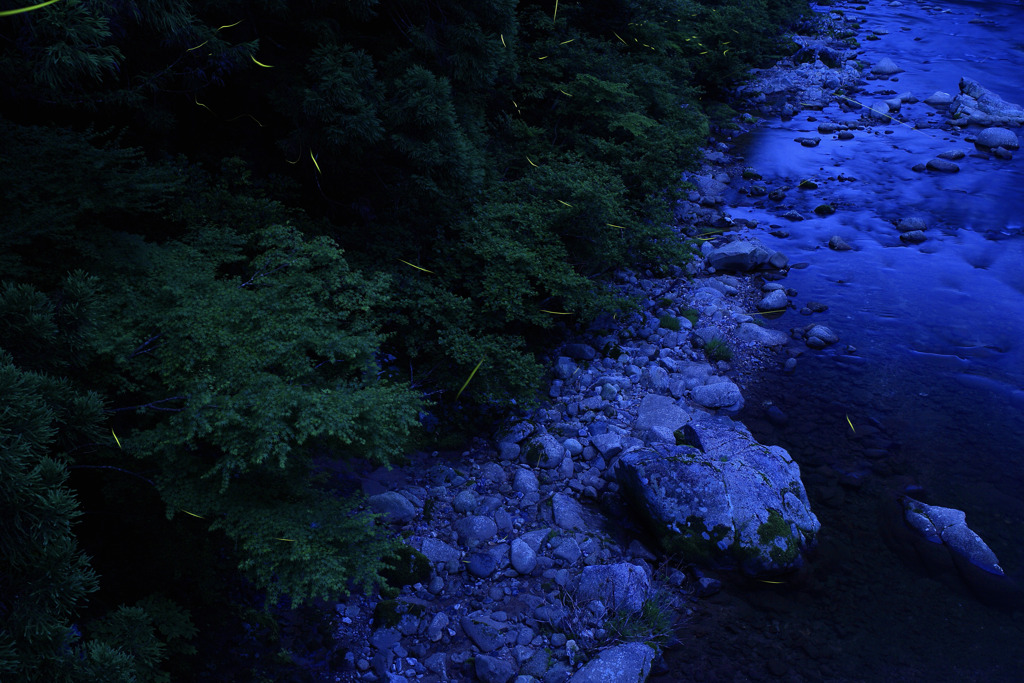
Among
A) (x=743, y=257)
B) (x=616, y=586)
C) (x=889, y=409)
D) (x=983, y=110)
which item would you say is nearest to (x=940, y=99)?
(x=983, y=110)

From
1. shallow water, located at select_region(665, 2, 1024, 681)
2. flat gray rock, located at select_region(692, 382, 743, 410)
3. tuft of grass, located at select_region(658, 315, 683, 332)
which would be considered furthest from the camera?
tuft of grass, located at select_region(658, 315, 683, 332)

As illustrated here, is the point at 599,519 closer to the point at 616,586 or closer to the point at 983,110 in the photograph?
the point at 616,586

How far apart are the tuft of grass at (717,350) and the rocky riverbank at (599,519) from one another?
2cm

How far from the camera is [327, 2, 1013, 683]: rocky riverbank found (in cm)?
408

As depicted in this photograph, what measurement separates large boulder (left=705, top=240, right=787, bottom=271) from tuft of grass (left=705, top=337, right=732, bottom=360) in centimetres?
209

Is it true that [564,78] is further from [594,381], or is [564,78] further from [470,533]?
[470,533]

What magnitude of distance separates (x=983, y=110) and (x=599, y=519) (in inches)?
584

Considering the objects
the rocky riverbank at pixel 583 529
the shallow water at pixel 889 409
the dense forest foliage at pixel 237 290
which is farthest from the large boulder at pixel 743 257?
the rocky riverbank at pixel 583 529

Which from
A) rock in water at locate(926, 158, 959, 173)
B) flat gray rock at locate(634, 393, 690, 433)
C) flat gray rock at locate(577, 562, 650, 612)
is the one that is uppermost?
flat gray rock at locate(577, 562, 650, 612)

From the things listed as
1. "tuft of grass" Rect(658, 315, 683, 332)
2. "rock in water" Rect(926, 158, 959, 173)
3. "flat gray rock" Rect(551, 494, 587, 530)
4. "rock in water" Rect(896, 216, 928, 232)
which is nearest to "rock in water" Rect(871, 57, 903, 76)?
"rock in water" Rect(926, 158, 959, 173)

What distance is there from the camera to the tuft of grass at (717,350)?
23.2 feet

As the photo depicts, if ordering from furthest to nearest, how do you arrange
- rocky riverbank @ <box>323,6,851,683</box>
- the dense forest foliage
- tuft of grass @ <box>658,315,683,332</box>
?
tuft of grass @ <box>658,315,683,332</box>
rocky riverbank @ <box>323,6,851,683</box>
the dense forest foliage

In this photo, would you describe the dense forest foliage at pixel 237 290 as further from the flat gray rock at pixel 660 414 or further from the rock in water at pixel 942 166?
the rock in water at pixel 942 166

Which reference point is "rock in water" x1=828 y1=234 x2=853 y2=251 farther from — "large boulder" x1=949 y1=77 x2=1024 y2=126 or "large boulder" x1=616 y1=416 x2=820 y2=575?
"large boulder" x1=949 y1=77 x2=1024 y2=126
